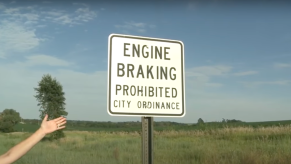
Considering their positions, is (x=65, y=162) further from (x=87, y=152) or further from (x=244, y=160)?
(x=244, y=160)

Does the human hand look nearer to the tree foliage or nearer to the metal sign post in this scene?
the metal sign post

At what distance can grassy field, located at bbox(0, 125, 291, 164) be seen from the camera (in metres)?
11.4

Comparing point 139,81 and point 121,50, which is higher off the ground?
point 121,50

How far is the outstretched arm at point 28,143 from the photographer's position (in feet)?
7.10

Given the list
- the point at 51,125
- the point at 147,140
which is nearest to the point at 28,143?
the point at 51,125

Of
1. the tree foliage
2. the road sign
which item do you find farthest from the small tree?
the road sign

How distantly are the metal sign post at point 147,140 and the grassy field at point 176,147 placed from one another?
840cm

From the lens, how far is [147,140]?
2.69 metres

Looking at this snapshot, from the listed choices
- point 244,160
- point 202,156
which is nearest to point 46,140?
point 202,156

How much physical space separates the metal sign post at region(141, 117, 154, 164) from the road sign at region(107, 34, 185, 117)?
74mm

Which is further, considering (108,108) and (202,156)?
(202,156)

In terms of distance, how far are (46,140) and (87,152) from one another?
1.84 metres

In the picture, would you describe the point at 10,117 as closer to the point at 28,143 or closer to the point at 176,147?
the point at 176,147

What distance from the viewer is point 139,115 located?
262 cm
